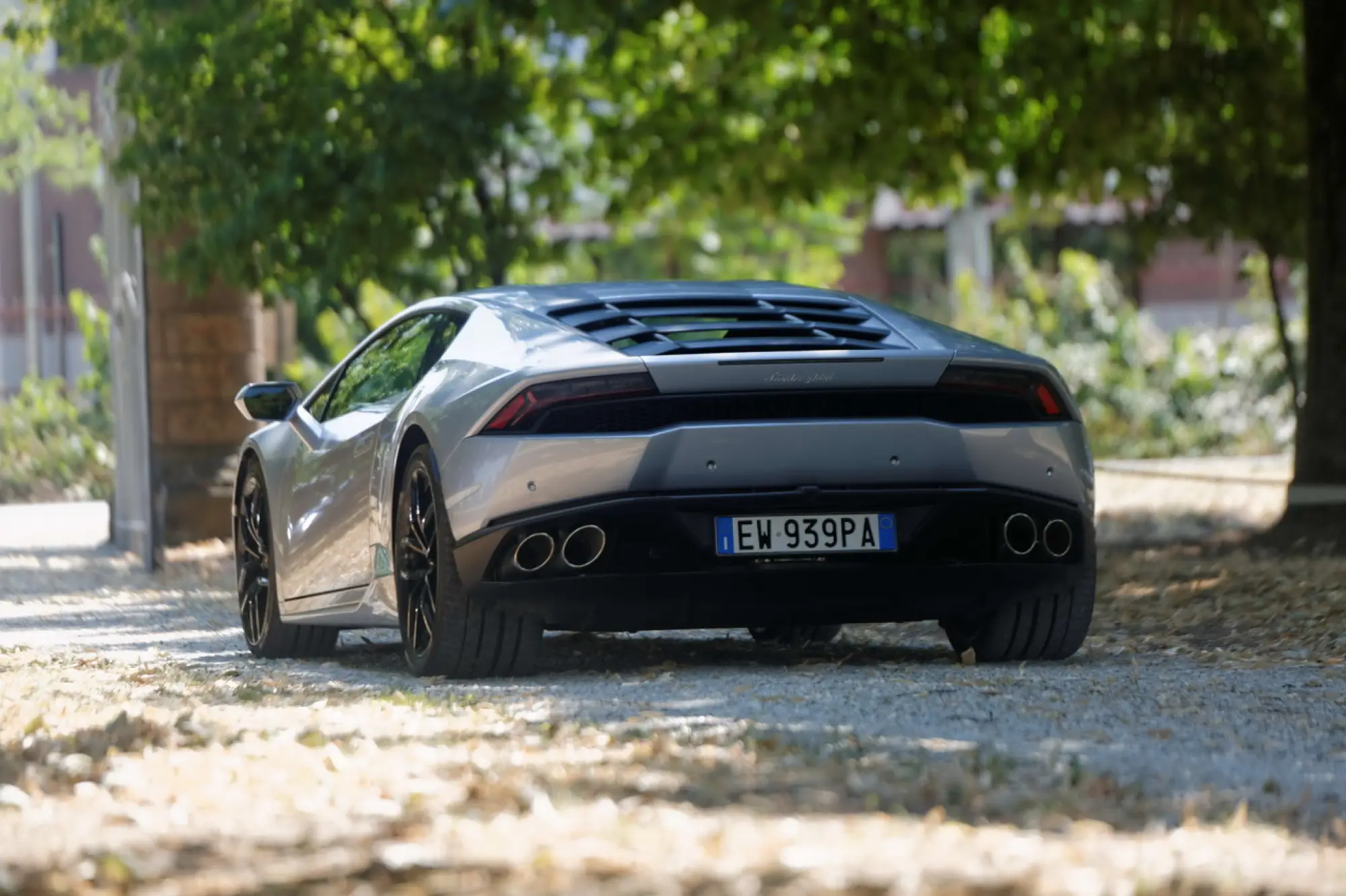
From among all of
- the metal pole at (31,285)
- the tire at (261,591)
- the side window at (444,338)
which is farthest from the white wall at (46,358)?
the side window at (444,338)

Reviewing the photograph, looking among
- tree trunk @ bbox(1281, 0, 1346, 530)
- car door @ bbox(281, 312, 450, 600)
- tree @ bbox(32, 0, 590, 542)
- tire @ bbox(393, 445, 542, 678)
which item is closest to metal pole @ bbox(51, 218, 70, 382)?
tree @ bbox(32, 0, 590, 542)

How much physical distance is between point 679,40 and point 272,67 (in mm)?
3315

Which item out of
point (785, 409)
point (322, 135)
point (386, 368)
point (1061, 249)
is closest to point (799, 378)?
point (785, 409)

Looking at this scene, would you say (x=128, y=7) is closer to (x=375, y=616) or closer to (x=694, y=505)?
(x=375, y=616)

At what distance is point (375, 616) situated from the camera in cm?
797

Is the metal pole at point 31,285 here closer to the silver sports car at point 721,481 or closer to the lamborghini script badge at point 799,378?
the silver sports car at point 721,481

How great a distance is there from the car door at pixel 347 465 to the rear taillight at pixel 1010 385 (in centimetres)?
181

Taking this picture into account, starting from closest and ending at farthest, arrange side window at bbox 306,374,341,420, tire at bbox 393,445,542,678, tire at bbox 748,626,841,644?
tire at bbox 393,445,542,678
side window at bbox 306,374,341,420
tire at bbox 748,626,841,644

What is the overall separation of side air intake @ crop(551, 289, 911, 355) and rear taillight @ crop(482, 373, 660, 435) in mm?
163

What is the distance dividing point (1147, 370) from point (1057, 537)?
64.4 feet

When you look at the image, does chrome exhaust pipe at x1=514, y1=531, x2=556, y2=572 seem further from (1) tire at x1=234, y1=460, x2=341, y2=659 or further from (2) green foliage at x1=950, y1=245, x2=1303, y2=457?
(2) green foliage at x1=950, y1=245, x2=1303, y2=457

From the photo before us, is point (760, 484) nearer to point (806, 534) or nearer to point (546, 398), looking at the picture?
point (806, 534)

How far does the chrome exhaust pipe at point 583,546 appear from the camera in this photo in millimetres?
6992

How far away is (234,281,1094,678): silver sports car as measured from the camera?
6.96m
